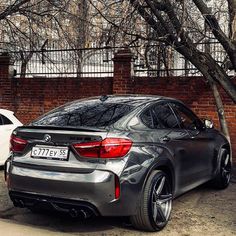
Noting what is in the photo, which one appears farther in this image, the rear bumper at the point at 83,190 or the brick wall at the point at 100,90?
the brick wall at the point at 100,90

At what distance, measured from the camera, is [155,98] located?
597 cm

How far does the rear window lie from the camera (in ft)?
16.9

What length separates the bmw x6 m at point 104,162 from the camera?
4.72 m

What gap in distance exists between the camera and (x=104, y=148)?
15.5ft

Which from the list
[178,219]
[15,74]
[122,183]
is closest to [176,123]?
[178,219]

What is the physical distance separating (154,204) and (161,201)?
178 millimetres

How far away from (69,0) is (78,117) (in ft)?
19.8

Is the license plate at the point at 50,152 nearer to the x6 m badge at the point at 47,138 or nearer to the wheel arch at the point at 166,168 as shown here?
the x6 m badge at the point at 47,138

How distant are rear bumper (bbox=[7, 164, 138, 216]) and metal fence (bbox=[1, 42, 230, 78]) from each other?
5.70 meters

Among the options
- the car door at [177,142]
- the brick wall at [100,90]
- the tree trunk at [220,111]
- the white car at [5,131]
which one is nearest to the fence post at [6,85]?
the brick wall at [100,90]

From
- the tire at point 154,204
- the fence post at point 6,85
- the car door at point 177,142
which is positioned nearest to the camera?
the tire at point 154,204

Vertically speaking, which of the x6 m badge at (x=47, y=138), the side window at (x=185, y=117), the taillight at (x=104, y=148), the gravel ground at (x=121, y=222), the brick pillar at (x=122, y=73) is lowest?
the gravel ground at (x=121, y=222)

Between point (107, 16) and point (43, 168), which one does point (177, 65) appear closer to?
point (107, 16)

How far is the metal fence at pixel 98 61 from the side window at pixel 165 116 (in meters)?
4.22
